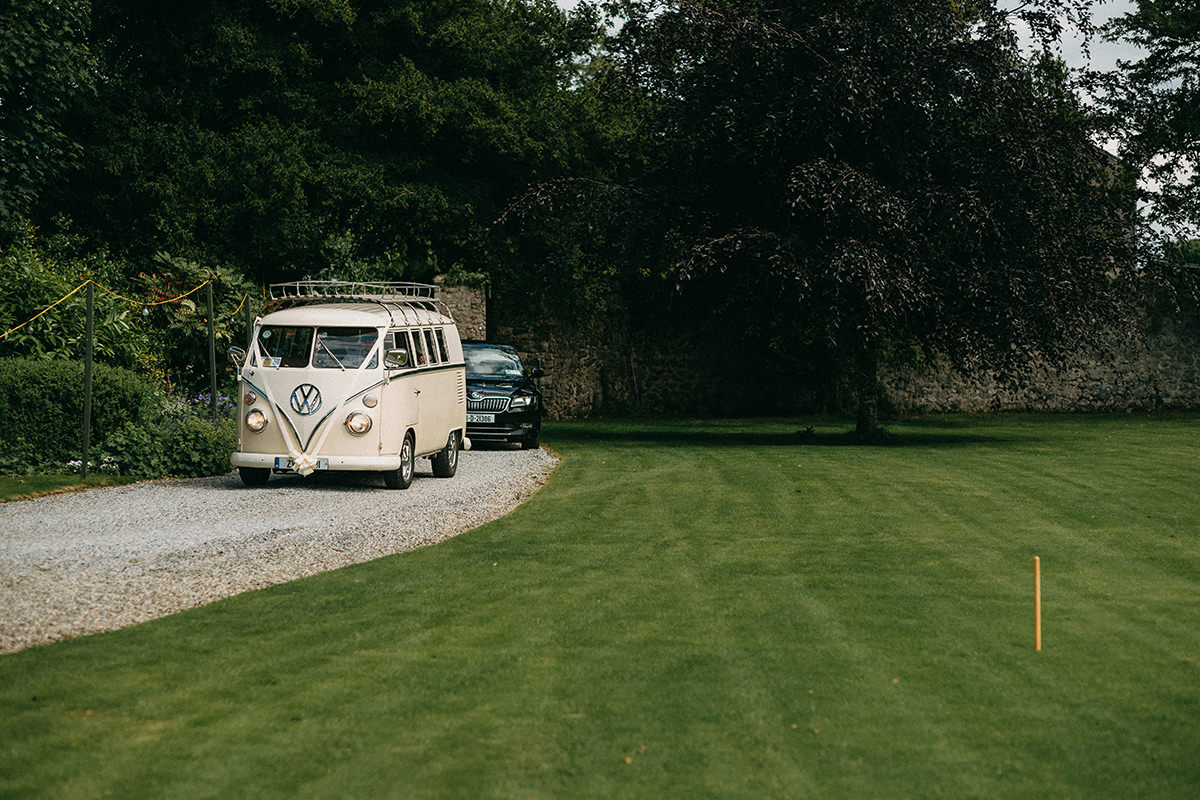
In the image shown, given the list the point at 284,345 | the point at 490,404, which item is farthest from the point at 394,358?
the point at 490,404

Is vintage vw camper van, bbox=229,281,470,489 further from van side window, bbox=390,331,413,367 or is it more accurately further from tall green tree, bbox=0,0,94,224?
tall green tree, bbox=0,0,94,224

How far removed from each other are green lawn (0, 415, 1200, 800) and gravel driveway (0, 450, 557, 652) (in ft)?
1.64

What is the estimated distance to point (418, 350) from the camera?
1507cm

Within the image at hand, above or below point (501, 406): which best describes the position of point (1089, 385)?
above

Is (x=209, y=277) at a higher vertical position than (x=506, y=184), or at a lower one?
lower

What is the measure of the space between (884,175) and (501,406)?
7666 millimetres

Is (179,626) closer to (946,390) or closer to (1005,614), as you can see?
(1005,614)

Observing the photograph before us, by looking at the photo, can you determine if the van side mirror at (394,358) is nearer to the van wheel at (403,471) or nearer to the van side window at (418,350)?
the van side window at (418,350)

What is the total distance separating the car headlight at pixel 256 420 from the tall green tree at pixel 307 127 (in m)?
9.07

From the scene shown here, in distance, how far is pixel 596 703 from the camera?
533cm

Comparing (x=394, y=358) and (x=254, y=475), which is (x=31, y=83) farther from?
(x=394, y=358)

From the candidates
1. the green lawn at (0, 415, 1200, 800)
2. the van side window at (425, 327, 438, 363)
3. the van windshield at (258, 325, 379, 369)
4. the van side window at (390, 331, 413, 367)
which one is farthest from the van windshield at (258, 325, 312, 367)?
the green lawn at (0, 415, 1200, 800)

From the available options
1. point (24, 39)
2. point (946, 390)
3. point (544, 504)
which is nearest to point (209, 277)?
point (24, 39)

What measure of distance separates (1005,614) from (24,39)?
17.6m
